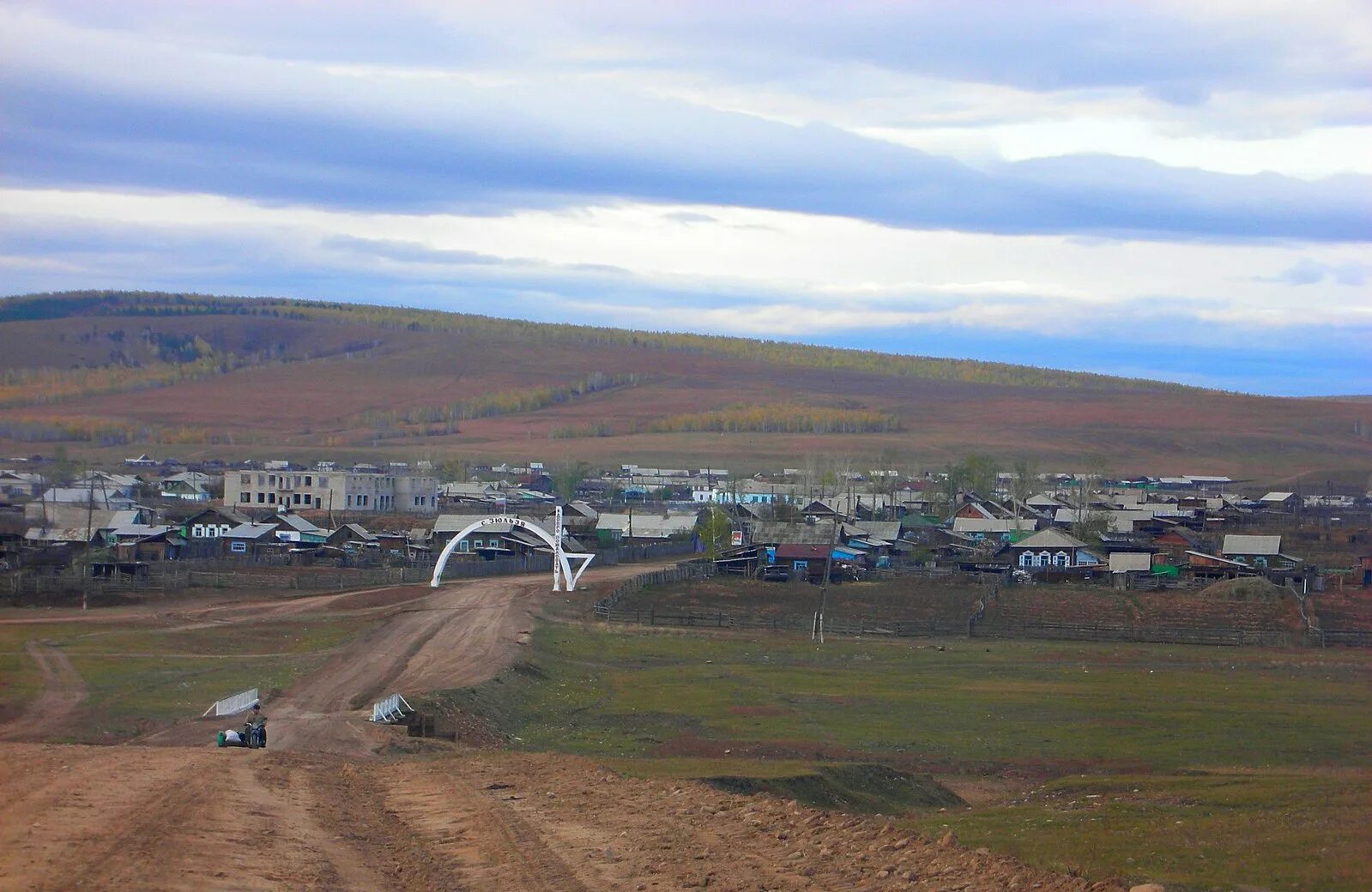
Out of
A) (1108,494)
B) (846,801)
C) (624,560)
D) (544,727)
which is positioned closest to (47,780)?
(846,801)

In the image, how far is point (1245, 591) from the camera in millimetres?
71188

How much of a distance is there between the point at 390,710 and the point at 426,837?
15473mm

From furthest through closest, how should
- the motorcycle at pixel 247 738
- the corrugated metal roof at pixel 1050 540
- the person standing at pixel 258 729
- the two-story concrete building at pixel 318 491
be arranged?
the two-story concrete building at pixel 318 491
the corrugated metal roof at pixel 1050 540
the person standing at pixel 258 729
the motorcycle at pixel 247 738

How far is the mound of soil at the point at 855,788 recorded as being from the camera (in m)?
22.6

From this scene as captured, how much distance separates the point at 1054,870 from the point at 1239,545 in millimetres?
72340

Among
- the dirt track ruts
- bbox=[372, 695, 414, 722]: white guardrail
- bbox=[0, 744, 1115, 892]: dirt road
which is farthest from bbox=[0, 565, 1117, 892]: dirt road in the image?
the dirt track ruts

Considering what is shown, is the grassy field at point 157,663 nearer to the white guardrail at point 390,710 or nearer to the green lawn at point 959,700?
the white guardrail at point 390,710

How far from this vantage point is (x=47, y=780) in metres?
20.2

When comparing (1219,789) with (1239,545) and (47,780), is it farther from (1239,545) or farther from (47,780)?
(1239,545)

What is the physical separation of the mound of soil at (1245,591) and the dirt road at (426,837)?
54.9 metres

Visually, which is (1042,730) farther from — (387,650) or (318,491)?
(318,491)

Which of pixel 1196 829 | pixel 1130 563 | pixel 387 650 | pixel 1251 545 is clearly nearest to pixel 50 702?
pixel 387 650

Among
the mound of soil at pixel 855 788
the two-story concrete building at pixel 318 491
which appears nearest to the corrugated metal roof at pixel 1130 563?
the mound of soil at pixel 855 788

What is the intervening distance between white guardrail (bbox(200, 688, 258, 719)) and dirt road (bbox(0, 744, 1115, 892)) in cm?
1105
